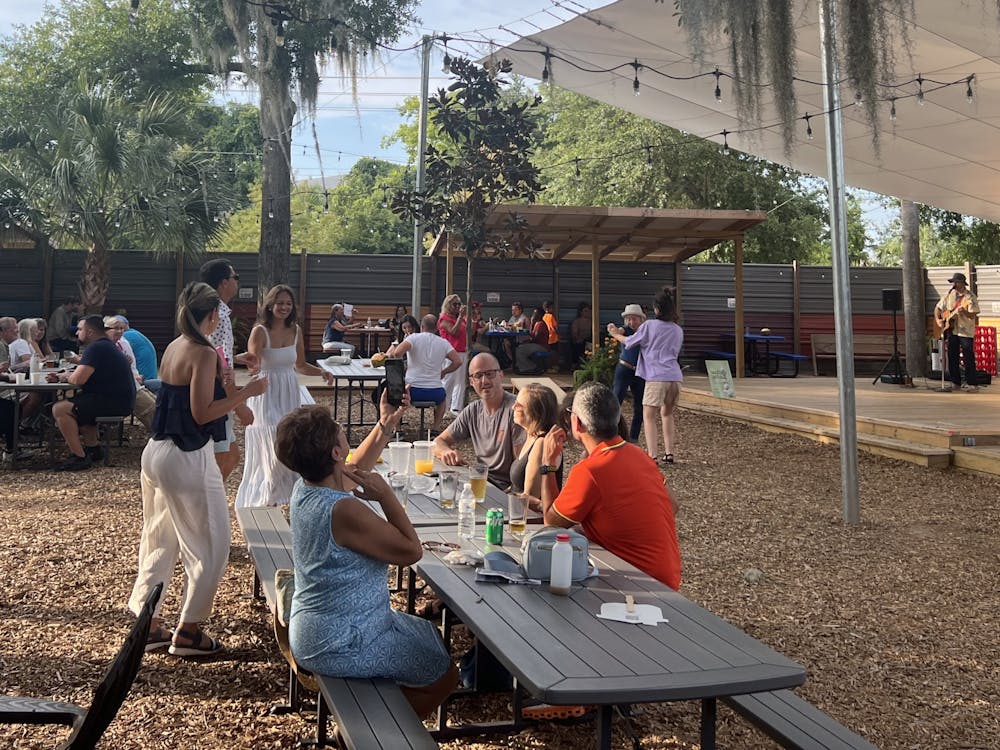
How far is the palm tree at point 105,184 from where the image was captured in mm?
13836

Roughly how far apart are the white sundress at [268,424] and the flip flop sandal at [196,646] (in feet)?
4.97

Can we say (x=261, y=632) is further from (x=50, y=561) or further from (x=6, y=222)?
(x=6, y=222)

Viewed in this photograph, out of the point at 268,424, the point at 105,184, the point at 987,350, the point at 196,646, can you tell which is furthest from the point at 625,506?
the point at 987,350

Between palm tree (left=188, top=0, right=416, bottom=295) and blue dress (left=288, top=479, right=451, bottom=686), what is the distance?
13238 millimetres

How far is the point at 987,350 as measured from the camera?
15109mm

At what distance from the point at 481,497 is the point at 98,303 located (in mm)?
13589

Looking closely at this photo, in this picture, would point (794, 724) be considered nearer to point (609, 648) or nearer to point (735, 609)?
point (609, 648)

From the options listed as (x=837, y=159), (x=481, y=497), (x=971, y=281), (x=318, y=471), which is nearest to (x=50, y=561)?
(x=481, y=497)

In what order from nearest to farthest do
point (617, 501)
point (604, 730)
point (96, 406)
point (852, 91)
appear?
point (604, 730)
point (617, 501)
point (96, 406)
point (852, 91)

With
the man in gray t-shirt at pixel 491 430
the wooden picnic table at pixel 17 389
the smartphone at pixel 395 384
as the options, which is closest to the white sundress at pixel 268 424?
the smartphone at pixel 395 384

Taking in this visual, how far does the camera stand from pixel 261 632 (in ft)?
12.9

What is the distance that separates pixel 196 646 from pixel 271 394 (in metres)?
2.04

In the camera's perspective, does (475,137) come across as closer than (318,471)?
No

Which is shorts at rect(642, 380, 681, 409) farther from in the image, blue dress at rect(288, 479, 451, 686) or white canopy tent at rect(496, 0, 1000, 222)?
blue dress at rect(288, 479, 451, 686)
